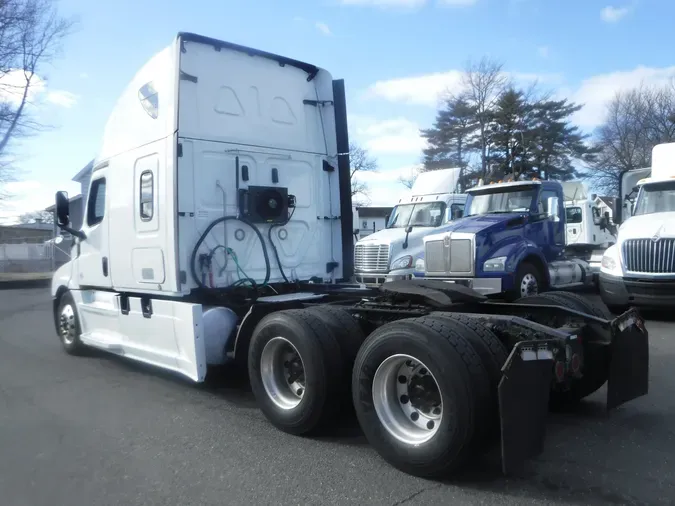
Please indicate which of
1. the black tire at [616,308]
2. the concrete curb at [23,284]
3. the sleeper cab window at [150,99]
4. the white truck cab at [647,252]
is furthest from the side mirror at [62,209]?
the concrete curb at [23,284]

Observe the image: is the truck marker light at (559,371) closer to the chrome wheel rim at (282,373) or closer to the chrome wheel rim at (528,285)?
the chrome wheel rim at (282,373)

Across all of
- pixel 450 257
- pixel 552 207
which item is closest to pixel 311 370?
pixel 450 257

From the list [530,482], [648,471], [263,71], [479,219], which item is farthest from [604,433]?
[479,219]

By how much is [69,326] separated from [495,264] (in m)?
7.16

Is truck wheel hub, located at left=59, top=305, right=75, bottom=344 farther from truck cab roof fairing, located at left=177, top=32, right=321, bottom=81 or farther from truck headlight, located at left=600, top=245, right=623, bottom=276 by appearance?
truck headlight, located at left=600, top=245, right=623, bottom=276

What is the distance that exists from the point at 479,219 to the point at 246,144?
20.8 ft

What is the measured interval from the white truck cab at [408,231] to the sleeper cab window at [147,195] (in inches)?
241

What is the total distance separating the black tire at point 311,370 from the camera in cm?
458

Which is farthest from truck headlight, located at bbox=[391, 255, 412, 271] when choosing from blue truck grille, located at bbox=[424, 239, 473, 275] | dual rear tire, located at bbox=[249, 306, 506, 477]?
dual rear tire, located at bbox=[249, 306, 506, 477]

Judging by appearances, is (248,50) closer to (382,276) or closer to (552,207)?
(382,276)

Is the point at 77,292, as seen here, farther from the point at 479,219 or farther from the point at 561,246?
the point at 561,246

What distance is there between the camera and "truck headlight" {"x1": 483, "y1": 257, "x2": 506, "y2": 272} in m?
10.8

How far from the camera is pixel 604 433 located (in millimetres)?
4699

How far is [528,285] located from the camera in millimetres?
11203
